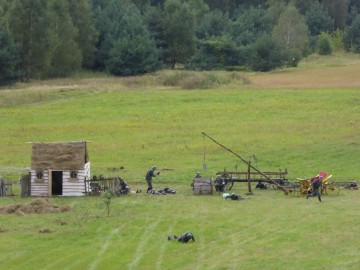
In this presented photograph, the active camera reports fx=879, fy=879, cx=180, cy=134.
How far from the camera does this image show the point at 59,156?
48656 millimetres

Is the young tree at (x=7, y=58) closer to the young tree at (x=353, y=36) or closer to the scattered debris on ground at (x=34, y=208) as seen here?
the scattered debris on ground at (x=34, y=208)

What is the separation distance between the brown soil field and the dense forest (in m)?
8.67

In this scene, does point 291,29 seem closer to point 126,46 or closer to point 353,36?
point 353,36

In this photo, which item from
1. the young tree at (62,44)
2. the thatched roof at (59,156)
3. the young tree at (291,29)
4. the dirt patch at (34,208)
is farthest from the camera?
the young tree at (291,29)

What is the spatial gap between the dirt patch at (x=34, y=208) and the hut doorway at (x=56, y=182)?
640 centimetres

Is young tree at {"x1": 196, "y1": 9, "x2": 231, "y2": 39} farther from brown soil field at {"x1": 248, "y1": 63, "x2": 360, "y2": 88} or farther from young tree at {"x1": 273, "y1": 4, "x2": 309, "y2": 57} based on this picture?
brown soil field at {"x1": 248, "y1": 63, "x2": 360, "y2": 88}

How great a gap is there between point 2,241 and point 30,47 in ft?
258

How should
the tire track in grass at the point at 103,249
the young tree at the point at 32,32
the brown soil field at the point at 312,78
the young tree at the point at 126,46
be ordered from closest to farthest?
the tire track in grass at the point at 103,249 → the brown soil field at the point at 312,78 → the young tree at the point at 32,32 → the young tree at the point at 126,46

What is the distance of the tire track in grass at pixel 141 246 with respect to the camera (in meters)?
29.9

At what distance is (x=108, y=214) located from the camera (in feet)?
131

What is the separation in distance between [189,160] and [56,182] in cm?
1200

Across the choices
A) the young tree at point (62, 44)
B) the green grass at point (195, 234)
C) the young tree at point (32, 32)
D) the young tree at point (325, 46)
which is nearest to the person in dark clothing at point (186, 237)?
the green grass at point (195, 234)

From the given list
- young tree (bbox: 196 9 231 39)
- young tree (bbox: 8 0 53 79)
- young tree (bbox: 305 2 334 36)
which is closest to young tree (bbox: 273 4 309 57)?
young tree (bbox: 196 9 231 39)

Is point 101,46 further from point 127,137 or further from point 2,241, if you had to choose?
point 2,241
